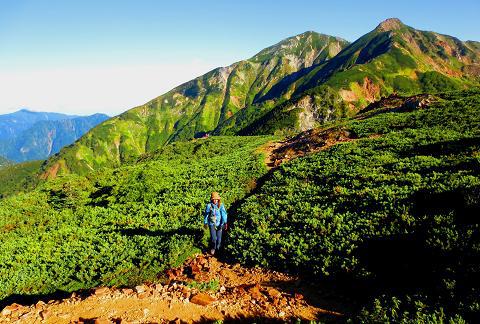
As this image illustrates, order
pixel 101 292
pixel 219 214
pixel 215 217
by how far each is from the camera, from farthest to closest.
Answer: pixel 219 214, pixel 215 217, pixel 101 292

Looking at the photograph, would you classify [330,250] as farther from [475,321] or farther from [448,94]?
[448,94]

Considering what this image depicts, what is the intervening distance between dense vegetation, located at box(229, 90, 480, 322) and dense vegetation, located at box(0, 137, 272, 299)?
4.23 m

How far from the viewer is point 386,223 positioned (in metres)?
14.6

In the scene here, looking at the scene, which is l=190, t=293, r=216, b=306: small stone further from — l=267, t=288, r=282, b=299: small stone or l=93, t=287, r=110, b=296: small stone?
l=93, t=287, r=110, b=296: small stone

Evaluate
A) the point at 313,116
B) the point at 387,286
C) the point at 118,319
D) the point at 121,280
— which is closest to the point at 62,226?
the point at 121,280

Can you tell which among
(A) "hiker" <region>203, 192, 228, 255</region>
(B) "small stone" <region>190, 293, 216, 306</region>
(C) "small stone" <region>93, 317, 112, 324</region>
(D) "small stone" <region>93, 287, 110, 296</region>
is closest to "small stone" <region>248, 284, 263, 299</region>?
(B) "small stone" <region>190, 293, 216, 306</region>

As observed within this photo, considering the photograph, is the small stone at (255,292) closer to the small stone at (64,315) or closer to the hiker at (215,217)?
the hiker at (215,217)

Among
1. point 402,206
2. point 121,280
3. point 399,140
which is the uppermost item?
point 399,140

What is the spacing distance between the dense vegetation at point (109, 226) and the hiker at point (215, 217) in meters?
1.60

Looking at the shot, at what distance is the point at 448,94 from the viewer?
47969mm

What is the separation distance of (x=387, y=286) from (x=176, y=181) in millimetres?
24893

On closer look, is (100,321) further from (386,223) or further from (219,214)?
(386,223)

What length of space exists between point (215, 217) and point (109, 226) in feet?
35.9

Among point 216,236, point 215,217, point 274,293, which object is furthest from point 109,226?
point 274,293
